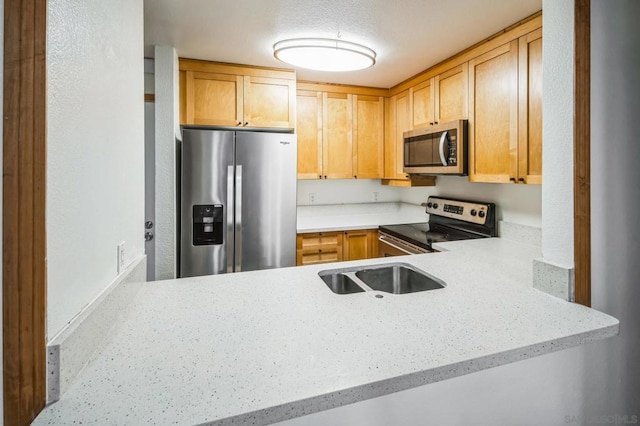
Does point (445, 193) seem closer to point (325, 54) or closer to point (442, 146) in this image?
point (442, 146)

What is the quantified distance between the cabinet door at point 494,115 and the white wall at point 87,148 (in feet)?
6.93

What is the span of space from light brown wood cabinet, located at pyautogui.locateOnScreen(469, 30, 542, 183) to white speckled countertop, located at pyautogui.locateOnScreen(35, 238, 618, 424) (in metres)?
0.97

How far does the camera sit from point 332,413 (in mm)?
953

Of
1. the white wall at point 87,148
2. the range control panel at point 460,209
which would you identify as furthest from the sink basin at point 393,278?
the range control panel at point 460,209

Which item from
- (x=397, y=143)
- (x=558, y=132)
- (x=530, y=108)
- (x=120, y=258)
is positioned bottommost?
(x=120, y=258)

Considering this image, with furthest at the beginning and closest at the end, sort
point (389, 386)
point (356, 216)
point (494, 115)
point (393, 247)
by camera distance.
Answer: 1. point (356, 216)
2. point (393, 247)
3. point (494, 115)
4. point (389, 386)

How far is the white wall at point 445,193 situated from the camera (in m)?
2.38

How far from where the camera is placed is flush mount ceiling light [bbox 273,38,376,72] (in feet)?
6.55

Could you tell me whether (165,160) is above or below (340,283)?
above

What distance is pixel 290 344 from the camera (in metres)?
0.94

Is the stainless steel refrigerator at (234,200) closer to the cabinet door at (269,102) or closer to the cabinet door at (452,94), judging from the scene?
the cabinet door at (269,102)

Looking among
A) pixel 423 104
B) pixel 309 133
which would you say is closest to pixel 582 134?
pixel 423 104

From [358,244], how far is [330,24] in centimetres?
194

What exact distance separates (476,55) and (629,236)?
1702 millimetres
